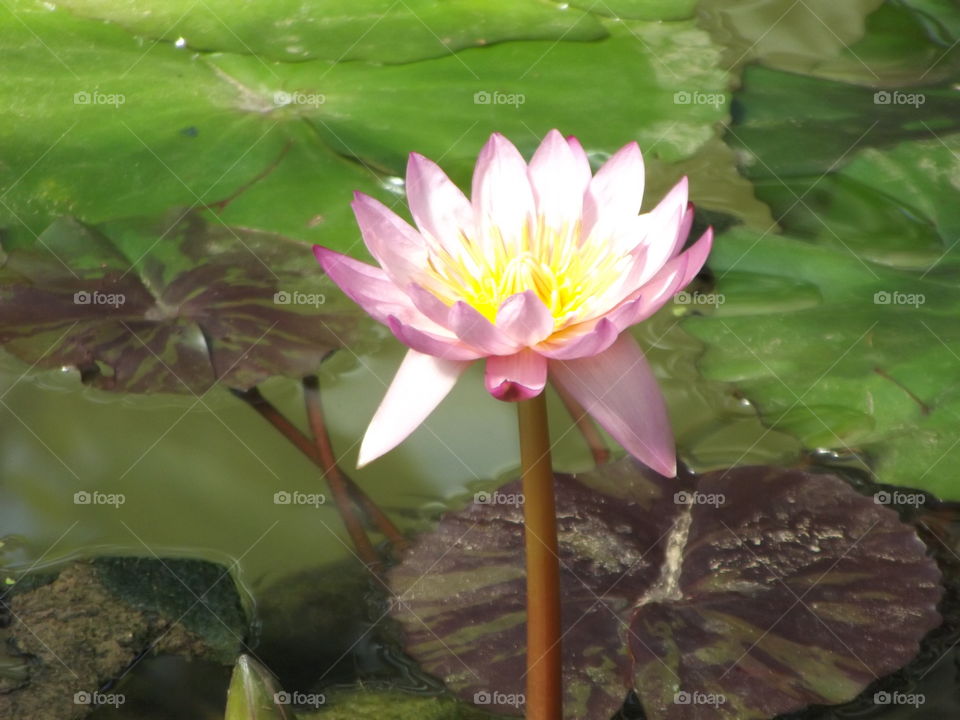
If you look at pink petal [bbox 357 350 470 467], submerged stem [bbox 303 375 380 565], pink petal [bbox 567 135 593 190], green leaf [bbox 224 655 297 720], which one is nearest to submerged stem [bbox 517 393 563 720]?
pink petal [bbox 357 350 470 467]

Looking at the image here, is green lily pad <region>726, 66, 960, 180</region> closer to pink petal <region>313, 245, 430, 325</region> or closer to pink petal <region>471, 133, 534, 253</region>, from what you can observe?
pink petal <region>471, 133, 534, 253</region>

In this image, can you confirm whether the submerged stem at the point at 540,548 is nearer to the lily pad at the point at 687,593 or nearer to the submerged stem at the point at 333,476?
the lily pad at the point at 687,593

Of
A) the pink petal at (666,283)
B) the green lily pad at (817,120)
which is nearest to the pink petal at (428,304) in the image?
the pink petal at (666,283)

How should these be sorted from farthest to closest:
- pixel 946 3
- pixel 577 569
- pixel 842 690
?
pixel 946 3 < pixel 577 569 < pixel 842 690

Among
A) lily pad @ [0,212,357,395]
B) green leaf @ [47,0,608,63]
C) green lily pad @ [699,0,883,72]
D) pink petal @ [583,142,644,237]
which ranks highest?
pink petal @ [583,142,644,237]

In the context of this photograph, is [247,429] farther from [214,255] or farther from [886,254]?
[886,254]

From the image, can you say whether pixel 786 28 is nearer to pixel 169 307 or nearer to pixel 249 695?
pixel 169 307

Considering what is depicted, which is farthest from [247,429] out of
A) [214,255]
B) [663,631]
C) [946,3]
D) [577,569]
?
[946,3]
